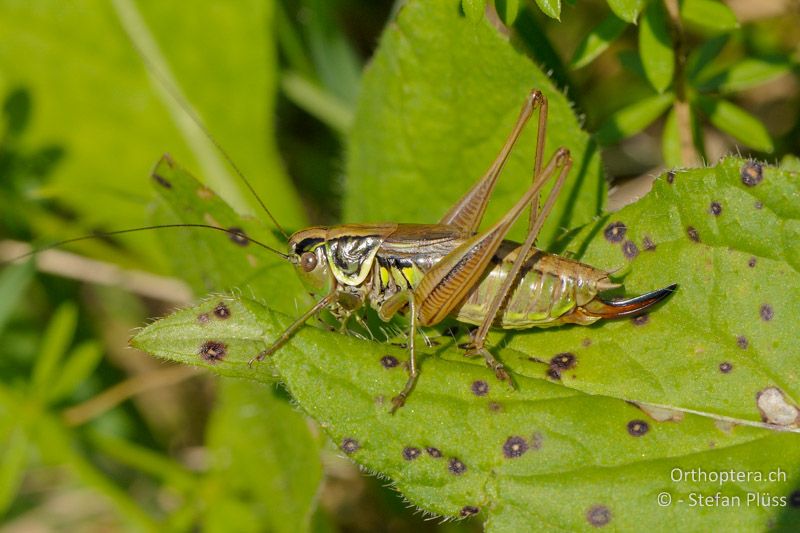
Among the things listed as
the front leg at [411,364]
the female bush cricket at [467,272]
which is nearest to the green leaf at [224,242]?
the female bush cricket at [467,272]

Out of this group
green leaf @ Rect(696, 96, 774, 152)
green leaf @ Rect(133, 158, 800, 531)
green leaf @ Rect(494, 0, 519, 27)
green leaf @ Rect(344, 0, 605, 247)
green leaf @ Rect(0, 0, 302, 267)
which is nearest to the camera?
green leaf @ Rect(133, 158, 800, 531)

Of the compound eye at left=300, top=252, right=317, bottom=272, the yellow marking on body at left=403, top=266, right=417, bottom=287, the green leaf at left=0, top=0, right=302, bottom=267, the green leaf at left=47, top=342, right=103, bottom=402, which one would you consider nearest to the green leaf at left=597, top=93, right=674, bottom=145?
the yellow marking on body at left=403, top=266, right=417, bottom=287

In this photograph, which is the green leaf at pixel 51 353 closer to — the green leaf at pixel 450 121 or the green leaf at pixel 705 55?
the green leaf at pixel 450 121

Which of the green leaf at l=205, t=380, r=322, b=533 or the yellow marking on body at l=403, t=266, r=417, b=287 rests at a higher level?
the yellow marking on body at l=403, t=266, r=417, b=287

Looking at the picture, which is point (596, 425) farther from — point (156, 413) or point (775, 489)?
point (156, 413)

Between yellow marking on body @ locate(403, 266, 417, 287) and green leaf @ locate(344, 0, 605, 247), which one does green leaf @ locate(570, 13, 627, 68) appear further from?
yellow marking on body @ locate(403, 266, 417, 287)

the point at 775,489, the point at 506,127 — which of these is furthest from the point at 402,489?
the point at 506,127

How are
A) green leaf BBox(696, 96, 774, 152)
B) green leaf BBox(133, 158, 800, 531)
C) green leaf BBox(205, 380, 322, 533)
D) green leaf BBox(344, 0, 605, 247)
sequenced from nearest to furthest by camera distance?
green leaf BBox(133, 158, 800, 531) → green leaf BBox(344, 0, 605, 247) → green leaf BBox(696, 96, 774, 152) → green leaf BBox(205, 380, 322, 533)
